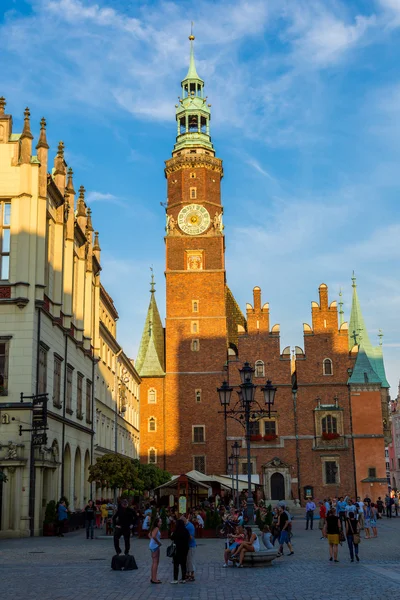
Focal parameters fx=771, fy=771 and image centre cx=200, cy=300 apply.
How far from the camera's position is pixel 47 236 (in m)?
36.2

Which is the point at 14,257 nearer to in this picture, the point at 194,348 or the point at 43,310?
the point at 43,310

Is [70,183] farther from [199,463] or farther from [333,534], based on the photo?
[199,463]

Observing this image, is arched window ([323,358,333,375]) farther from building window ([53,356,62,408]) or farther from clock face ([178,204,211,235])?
building window ([53,356,62,408])

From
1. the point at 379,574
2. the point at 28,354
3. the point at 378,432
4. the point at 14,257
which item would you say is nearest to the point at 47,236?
the point at 14,257

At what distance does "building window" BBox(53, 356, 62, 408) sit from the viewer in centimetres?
3706

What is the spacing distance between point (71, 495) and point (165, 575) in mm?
21716

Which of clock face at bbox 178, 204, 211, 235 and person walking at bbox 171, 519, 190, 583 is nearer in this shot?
person walking at bbox 171, 519, 190, 583

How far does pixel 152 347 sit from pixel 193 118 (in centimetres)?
2453

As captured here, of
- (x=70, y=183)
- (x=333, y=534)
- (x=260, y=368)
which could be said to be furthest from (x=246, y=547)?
(x=260, y=368)

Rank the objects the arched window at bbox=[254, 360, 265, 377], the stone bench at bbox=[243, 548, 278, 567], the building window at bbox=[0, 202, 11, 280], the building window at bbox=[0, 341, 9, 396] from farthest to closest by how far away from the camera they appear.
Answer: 1. the arched window at bbox=[254, 360, 265, 377]
2. the building window at bbox=[0, 202, 11, 280]
3. the building window at bbox=[0, 341, 9, 396]
4. the stone bench at bbox=[243, 548, 278, 567]

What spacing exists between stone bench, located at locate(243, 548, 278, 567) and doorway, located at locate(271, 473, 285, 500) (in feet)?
161

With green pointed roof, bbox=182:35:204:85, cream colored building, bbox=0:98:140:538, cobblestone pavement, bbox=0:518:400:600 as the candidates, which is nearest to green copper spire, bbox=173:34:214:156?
green pointed roof, bbox=182:35:204:85

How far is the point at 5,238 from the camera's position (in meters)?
34.1

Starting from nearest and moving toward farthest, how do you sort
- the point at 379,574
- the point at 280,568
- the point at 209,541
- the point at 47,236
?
1. the point at 379,574
2. the point at 280,568
3. the point at 209,541
4. the point at 47,236
